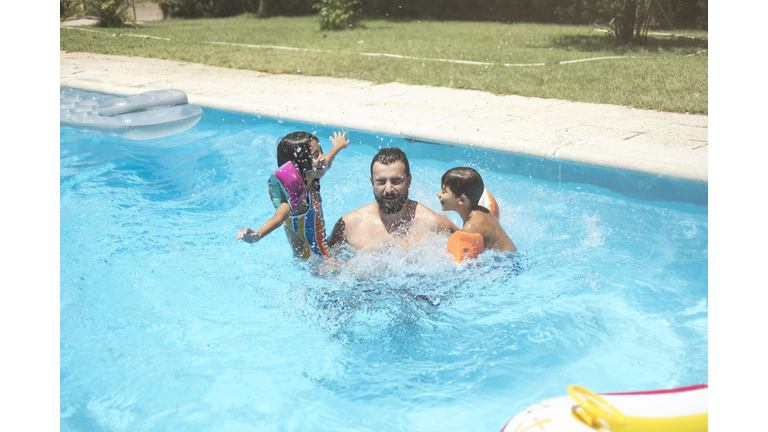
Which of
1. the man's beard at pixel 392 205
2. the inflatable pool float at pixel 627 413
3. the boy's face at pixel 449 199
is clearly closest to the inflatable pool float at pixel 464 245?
the boy's face at pixel 449 199

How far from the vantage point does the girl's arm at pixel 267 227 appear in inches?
124

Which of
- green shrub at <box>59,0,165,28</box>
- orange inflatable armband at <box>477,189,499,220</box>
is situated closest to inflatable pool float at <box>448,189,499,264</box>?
orange inflatable armband at <box>477,189,499,220</box>

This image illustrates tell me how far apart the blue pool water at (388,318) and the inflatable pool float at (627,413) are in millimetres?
1066

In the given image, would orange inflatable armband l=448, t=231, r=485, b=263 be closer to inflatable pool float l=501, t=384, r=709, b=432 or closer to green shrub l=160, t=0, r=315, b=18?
inflatable pool float l=501, t=384, r=709, b=432

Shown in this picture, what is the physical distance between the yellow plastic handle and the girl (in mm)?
1843

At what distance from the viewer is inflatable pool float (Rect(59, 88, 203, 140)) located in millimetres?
7383

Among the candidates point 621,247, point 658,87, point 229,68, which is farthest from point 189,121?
point 658,87

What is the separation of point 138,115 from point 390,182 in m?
4.95

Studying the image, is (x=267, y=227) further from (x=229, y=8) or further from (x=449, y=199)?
(x=229, y=8)

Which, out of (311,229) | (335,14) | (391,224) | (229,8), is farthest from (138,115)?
(229,8)

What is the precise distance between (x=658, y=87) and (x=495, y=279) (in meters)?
5.55

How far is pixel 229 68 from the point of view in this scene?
10867 millimetres

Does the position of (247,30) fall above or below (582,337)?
above
